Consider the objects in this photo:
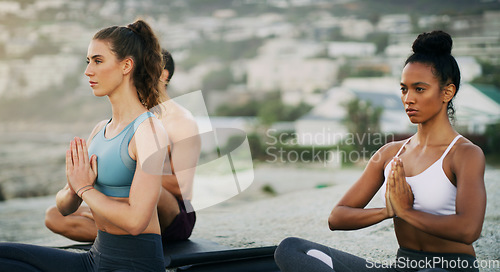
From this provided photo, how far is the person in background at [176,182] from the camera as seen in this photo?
2850mm

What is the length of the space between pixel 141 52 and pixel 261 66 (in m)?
29.8

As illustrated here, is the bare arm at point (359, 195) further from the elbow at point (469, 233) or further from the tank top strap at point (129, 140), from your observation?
the tank top strap at point (129, 140)

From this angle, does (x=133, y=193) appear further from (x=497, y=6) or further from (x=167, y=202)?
(x=497, y=6)

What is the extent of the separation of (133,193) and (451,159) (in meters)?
1.09

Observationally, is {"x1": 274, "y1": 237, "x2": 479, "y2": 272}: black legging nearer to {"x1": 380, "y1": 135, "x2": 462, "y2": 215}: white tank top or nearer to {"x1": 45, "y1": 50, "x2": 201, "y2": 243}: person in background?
{"x1": 380, "y1": 135, "x2": 462, "y2": 215}: white tank top

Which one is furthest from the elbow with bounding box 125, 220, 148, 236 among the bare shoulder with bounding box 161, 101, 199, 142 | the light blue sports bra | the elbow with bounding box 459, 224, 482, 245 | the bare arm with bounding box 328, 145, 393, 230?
the bare shoulder with bounding box 161, 101, 199, 142

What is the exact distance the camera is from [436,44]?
6.20ft

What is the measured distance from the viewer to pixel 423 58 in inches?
74.6

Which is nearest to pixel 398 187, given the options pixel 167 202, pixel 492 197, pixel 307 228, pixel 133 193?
pixel 133 193

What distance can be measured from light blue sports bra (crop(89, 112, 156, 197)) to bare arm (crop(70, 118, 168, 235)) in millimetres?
48

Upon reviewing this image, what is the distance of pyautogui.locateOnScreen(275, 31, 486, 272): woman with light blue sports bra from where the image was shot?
67.5 inches

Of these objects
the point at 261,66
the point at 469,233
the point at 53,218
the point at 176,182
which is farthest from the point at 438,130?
the point at 261,66

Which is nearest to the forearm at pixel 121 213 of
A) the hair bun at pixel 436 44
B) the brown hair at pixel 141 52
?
the brown hair at pixel 141 52

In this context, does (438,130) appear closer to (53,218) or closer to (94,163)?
(94,163)
